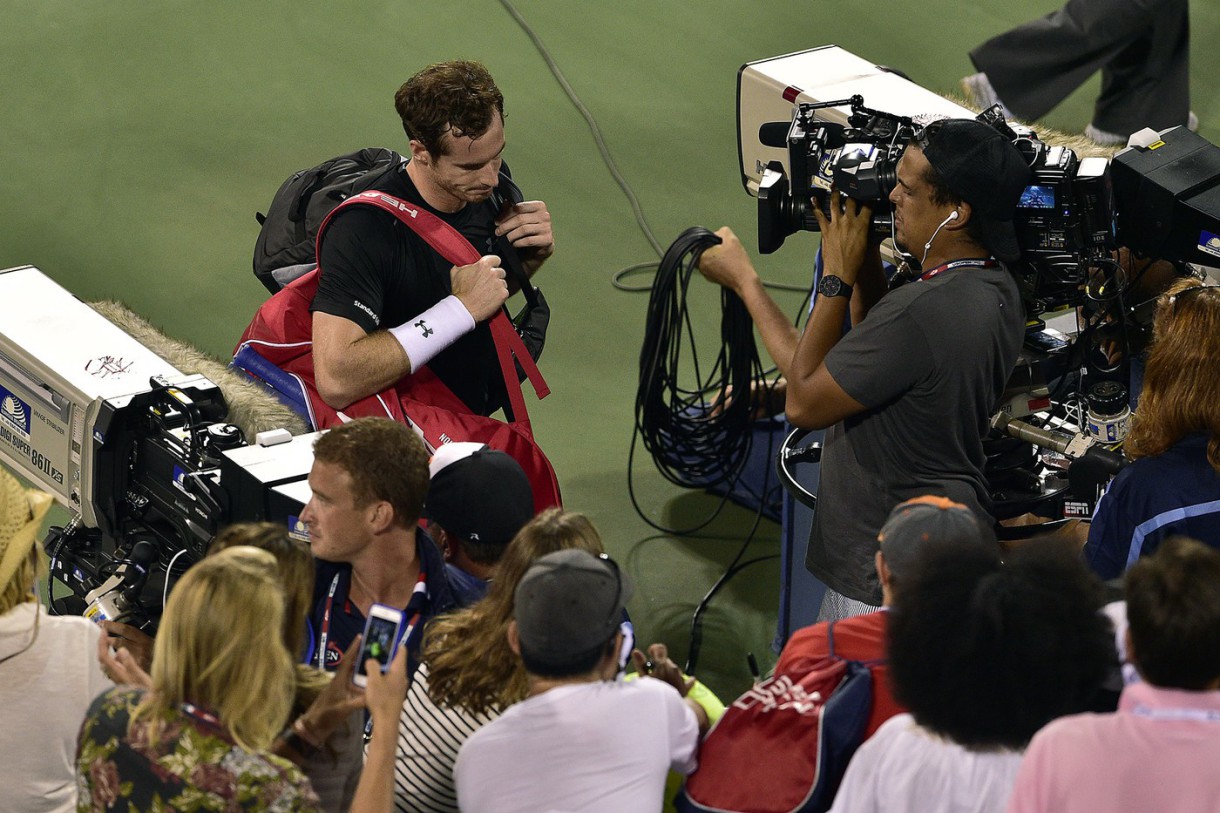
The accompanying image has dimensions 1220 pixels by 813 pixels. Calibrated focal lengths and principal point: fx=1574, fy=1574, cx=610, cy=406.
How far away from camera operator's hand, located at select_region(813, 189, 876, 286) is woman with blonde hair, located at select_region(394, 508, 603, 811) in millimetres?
936

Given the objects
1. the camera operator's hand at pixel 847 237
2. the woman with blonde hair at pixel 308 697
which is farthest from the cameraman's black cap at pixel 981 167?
the woman with blonde hair at pixel 308 697

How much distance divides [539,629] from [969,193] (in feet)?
4.24

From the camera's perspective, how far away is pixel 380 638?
233cm

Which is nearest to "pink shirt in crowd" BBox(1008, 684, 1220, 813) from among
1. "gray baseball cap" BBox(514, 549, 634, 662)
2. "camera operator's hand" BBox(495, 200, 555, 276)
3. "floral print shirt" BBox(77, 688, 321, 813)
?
"gray baseball cap" BBox(514, 549, 634, 662)

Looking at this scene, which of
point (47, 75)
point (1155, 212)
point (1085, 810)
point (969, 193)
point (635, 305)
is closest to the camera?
point (1085, 810)

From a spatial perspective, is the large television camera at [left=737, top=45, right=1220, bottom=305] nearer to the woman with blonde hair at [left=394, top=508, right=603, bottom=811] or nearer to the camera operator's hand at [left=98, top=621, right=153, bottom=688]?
the woman with blonde hair at [left=394, top=508, right=603, bottom=811]

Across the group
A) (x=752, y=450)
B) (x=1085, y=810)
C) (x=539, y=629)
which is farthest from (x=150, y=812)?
(x=752, y=450)

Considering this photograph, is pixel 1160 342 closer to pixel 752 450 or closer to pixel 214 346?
pixel 752 450

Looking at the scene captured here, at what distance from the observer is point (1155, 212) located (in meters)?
3.30

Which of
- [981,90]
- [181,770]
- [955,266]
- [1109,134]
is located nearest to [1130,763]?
[181,770]

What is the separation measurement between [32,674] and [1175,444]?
1.88 meters

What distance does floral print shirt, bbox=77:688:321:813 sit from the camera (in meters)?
1.98

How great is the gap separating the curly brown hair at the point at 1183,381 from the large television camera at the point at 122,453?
1.53 m

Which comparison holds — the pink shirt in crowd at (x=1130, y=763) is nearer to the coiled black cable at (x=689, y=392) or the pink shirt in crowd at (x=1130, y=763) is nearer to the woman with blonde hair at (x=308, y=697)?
the woman with blonde hair at (x=308, y=697)
